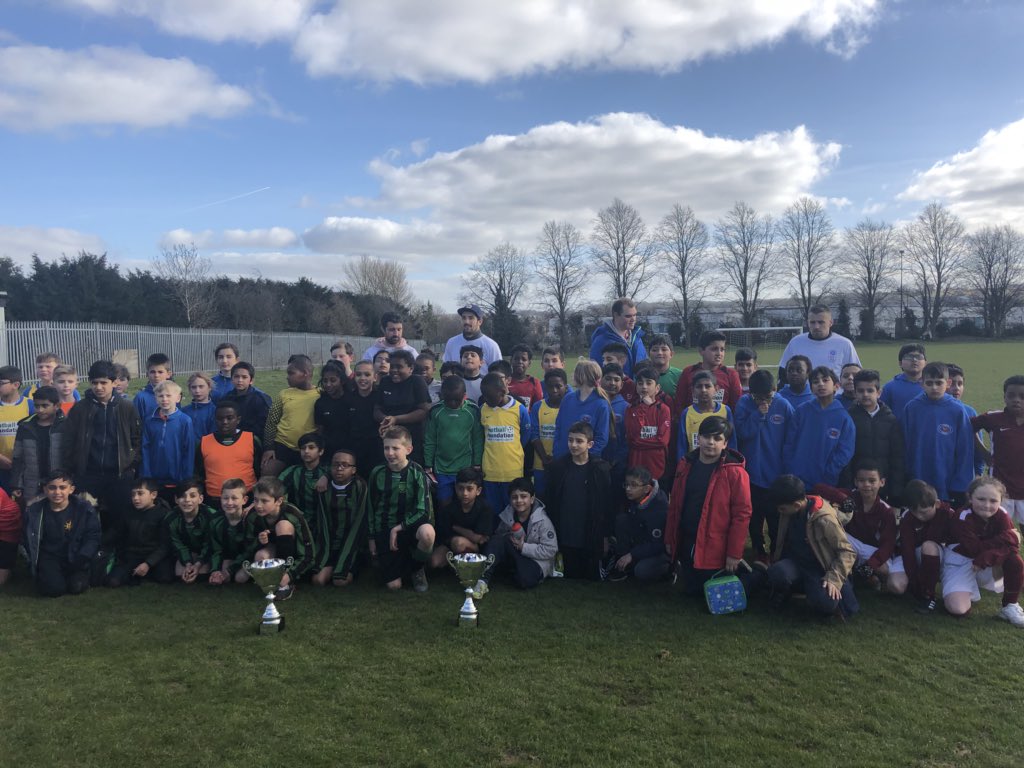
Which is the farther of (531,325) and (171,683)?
(531,325)

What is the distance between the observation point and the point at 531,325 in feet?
202

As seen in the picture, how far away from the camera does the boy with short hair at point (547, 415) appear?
20.7 ft

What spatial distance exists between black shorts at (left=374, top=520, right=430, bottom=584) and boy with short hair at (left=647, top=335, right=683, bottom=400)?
293 cm

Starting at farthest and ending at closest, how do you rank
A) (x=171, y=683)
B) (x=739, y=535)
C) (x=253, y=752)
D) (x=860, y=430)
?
(x=860, y=430)
(x=739, y=535)
(x=171, y=683)
(x=253, y=752)

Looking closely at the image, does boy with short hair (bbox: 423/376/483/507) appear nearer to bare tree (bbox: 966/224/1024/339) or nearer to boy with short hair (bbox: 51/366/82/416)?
boy with short hair (bbox: 51/366/82/416)

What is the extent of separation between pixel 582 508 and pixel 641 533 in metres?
0.55

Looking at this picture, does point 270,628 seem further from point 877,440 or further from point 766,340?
point 766,340

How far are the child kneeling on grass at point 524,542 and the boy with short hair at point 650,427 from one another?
1021 millimetres

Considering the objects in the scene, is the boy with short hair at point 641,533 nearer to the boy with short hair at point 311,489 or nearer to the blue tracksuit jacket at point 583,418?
the blue tracksuit jacket at point 583,418

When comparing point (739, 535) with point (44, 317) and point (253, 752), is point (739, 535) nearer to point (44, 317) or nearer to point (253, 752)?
point (253, 752)

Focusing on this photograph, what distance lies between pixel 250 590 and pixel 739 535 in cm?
395

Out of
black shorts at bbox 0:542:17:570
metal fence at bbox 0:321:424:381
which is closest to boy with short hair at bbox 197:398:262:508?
black shorts at bbox 0:542:17:570

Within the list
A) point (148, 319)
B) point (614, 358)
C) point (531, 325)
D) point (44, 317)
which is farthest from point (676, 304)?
point (614, 358)

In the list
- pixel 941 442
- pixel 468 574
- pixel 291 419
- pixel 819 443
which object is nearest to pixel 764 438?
pixel 819 443
